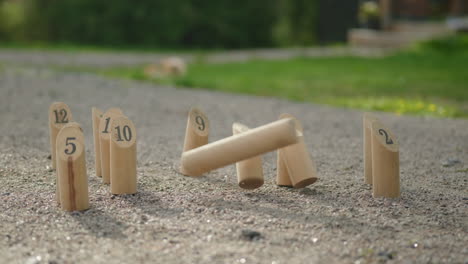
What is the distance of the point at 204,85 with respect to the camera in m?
10.6

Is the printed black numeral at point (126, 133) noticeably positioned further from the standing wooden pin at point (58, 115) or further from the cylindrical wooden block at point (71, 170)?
the standing wooden pin at point (58, 115)

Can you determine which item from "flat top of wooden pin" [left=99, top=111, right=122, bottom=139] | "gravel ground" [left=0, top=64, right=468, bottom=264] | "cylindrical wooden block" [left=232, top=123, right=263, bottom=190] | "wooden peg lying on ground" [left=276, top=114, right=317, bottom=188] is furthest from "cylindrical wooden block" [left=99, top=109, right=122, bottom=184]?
"wooden peg lying on ground" [left=276, top=114, right=317, bottom=188]

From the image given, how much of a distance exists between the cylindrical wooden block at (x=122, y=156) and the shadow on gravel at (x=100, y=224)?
12.0 inches

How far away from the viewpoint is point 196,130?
4367 millimetres

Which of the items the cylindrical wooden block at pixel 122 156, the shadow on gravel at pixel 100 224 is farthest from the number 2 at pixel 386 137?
the shadow on gravel at pixel 100 224

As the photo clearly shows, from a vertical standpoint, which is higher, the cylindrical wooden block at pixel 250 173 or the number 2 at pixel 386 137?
the number 2 at pixel 386 137

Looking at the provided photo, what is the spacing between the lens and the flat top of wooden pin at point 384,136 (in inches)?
150

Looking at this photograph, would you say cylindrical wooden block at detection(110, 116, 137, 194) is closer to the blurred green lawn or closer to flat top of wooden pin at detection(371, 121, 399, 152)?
flat top of wooden pin at detection(371, 121, 399, 152)

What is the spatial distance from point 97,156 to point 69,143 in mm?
895

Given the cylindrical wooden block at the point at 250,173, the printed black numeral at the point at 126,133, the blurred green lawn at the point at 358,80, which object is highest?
→ the printed black numeral at the point at 126,133

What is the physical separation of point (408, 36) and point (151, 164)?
14.7 metres

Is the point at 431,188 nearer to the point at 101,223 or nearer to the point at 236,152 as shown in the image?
the point at 236,152

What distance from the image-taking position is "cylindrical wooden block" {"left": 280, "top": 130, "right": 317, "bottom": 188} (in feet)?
12.6

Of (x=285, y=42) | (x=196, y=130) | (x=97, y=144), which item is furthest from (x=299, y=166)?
(x=285, y=42)
